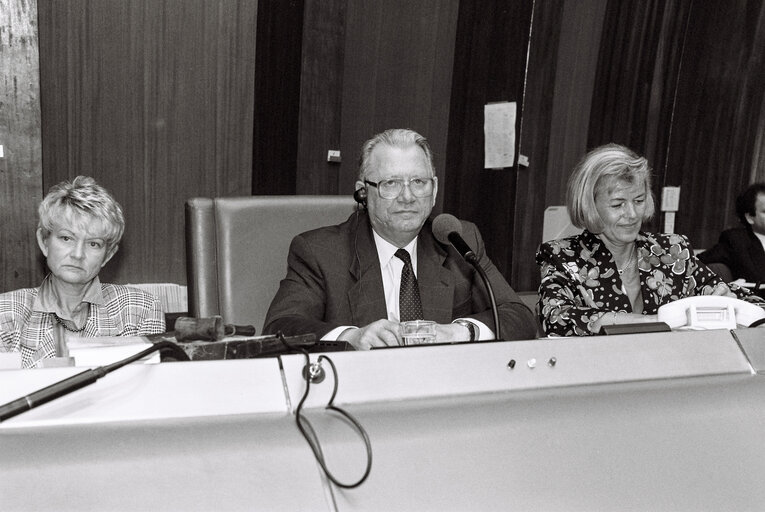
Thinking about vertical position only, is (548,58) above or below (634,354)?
above

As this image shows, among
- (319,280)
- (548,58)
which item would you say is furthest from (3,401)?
(548,58)

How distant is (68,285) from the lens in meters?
1.90

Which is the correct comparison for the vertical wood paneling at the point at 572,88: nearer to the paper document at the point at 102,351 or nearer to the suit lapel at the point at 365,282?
the suit lapel at the point at 365,282

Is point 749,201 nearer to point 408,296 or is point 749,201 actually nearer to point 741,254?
point 741,254

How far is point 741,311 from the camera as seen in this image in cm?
155

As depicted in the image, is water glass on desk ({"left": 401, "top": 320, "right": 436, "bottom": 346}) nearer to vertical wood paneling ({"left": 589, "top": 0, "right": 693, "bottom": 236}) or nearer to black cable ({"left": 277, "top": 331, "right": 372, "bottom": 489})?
black cable ({"left": 277, "top": 331, "right": 372, "bottom": 489})

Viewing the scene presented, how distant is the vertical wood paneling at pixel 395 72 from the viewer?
3420 mm

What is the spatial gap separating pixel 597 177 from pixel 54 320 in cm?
146

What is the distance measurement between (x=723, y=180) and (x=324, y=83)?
2.49 m

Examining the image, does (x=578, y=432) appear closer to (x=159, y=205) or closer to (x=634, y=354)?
(x=634, y=354)

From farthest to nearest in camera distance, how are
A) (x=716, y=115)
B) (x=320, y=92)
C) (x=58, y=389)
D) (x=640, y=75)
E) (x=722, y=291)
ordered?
(x=716, y=115), (x=640, y=75), (x=320, y=92), (x=722, y=291), (x=58, y=389)

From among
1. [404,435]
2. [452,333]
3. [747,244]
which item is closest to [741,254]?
[747,244]

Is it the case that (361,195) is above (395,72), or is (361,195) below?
below

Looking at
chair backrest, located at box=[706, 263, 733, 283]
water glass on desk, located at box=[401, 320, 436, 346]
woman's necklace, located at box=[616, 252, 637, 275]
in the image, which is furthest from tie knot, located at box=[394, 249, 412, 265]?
chair backrest, located at box=[706, 263, 733, 283]
